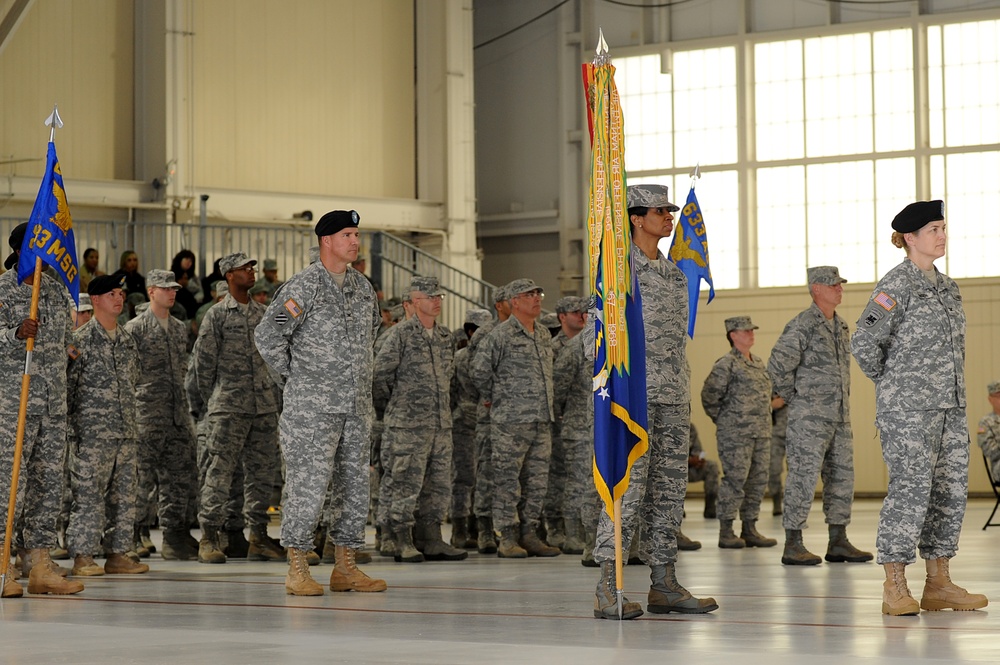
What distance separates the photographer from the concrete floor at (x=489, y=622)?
516cm

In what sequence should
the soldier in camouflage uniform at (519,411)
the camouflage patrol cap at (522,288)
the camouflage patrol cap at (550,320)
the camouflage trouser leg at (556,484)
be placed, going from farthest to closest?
the camouflage patrol cap at (550,320), the camouflage trouser leg at (556,484), the camouflage patrol cap at (522,288), the soldier in camouflage uniform at (519,411)

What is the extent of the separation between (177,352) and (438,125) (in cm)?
1205

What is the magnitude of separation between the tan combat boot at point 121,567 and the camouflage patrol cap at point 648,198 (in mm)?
4348

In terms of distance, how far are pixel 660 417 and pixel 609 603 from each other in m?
0.88

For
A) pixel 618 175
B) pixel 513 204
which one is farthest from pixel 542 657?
pixel 513 204

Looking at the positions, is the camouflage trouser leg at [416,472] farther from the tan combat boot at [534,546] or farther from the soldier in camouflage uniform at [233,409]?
the soldier in camouflage uniform at [233,409]

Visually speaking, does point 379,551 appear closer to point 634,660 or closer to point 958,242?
point 634,660

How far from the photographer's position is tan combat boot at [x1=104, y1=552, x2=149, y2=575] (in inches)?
363

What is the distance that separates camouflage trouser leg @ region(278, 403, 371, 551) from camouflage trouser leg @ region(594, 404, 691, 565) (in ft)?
5.54

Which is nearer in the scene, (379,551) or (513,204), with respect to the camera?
(379,551)

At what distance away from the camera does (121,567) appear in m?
9.21

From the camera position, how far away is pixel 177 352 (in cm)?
1049

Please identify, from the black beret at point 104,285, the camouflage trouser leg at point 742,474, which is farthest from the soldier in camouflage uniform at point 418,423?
the camouflage trouser leg at point 742,474

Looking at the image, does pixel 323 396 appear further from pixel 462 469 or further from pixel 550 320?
pixel 550 320
